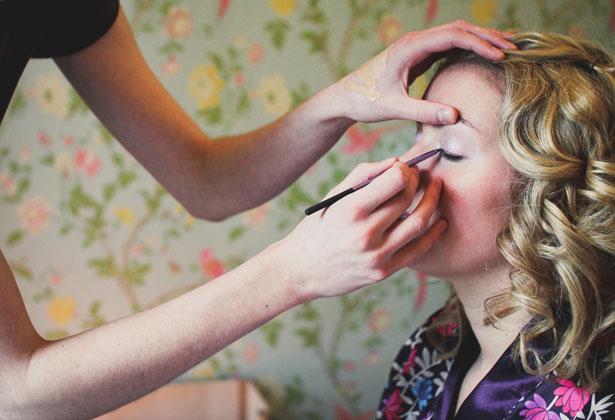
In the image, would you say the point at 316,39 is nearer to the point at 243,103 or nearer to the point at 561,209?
the point at 243,103

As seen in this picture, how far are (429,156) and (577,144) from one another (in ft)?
0.73

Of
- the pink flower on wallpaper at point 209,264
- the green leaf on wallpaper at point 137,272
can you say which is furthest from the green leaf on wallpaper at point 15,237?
the pink flower on wallpaper at point 209,264

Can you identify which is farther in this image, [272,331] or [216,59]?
[272,331]

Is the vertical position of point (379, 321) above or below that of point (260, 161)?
below

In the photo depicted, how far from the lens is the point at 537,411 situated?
33.6 inches

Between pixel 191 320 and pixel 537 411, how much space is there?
1.71ft

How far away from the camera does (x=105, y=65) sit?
3.56ft

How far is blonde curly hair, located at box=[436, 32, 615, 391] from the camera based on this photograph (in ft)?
2.82

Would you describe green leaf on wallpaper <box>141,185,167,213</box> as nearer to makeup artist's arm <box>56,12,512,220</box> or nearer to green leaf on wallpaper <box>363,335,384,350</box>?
makeup artist's arm <box>56,12,512,220</box>

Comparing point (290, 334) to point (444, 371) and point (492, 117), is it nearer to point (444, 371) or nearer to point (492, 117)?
point (444, 371)

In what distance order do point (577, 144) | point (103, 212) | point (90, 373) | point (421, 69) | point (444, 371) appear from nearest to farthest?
point (90, 373)
point (577, 144)
point (421, 69)
point (444, 371)
point (103, 212)

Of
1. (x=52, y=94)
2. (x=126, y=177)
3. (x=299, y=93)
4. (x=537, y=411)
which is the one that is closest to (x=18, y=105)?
(x=52, y=94)

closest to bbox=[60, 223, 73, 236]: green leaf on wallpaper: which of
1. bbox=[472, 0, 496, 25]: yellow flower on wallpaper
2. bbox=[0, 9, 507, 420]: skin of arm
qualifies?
bbox=[0, 9, 507, 420]: skin of arm

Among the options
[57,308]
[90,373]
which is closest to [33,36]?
[90,373]
